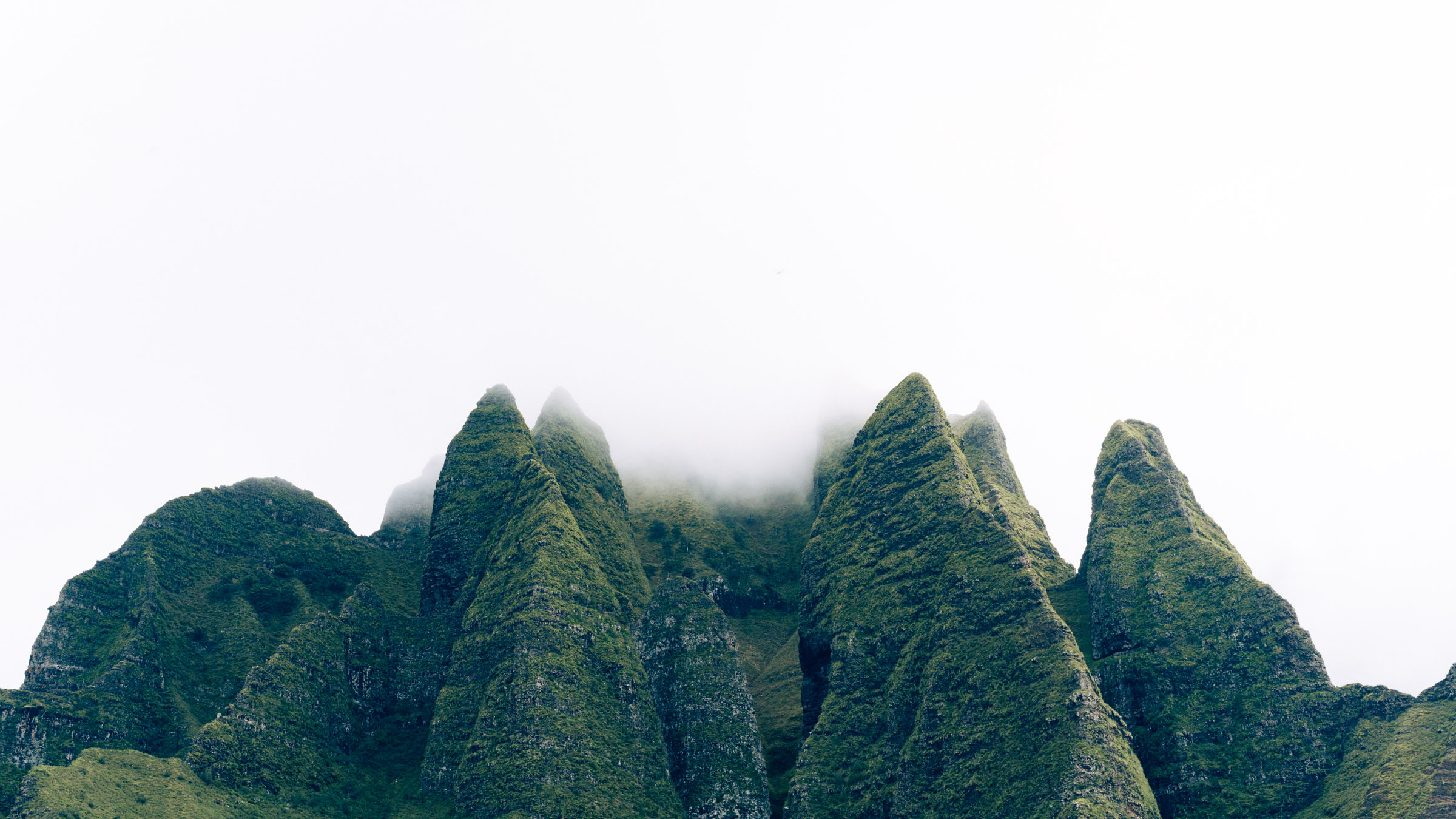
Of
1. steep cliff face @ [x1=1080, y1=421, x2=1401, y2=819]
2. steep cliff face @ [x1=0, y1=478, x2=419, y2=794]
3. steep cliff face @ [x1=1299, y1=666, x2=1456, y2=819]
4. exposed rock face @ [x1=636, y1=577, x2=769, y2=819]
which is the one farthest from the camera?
exposed rock face @ [x1=636, y1=577, x2=769, y2=819]

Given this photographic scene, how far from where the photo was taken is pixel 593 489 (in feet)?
514

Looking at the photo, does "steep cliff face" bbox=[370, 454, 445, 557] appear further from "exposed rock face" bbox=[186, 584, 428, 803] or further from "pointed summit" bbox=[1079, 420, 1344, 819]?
"pointed summit" bbox=[1079, 420, 1344, 819]

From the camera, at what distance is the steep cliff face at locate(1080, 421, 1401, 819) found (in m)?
91.9

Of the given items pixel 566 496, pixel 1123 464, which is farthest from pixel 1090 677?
pixel 566 496

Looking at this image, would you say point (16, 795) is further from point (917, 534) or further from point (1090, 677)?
point (1090, 677)

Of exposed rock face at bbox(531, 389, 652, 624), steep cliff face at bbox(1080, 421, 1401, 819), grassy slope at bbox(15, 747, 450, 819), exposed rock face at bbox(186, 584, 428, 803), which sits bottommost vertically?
grassy slope at bbox(15, 747, 450, 819)

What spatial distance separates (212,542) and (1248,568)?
141m

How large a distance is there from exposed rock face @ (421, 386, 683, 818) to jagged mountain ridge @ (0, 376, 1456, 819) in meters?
0.37

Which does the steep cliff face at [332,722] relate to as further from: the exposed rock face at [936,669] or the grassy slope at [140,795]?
the exposed rock face at [936,669]

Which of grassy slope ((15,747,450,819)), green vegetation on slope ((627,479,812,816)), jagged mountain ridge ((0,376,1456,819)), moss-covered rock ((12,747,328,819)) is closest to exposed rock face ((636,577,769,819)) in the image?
jagged mountain ridge ((0,376,1456,819))

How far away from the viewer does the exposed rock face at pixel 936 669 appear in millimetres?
86438

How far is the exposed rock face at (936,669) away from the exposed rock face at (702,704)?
843cm

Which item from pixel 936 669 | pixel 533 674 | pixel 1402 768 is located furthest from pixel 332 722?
pixel 1402 768

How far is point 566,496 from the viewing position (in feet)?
466
